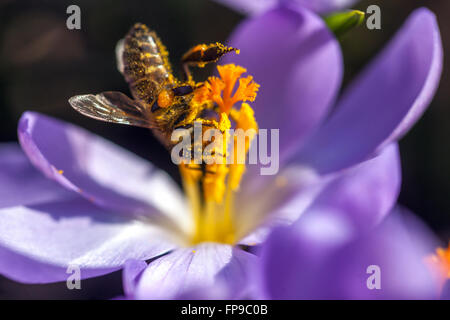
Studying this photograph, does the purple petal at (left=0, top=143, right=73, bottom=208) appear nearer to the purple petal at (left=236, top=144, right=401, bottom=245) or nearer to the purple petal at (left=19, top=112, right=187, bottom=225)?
the purple petal at (left=19, top=112, right=187, bottom=225)

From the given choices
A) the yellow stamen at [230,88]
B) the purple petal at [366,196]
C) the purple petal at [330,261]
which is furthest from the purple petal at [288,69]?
the purple petal at [330,261]

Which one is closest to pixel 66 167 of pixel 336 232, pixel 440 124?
pixel 336 232

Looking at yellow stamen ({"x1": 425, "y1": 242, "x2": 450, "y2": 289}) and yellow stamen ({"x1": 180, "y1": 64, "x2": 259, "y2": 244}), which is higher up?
yellow stamen ({"x1": 180, "y1": 64, "x2": 259, "y2": 244})

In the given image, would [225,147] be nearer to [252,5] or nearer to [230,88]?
[230,88]

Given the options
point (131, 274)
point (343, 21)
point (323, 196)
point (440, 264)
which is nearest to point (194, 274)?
point (131, 274)

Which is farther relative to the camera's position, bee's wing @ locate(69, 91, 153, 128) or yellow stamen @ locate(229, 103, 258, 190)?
yellow stamen @ locate(229, 103, 258, 190)

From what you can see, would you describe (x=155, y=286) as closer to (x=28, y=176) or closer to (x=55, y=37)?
(x=28, y=176)

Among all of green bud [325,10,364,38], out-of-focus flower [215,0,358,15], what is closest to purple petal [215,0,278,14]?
out-of-focus flower [215,0,358,15]

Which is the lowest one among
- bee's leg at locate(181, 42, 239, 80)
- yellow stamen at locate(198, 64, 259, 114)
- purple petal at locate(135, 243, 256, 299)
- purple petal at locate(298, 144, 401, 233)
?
purple petal at locate(135, 243, 256, 299)
